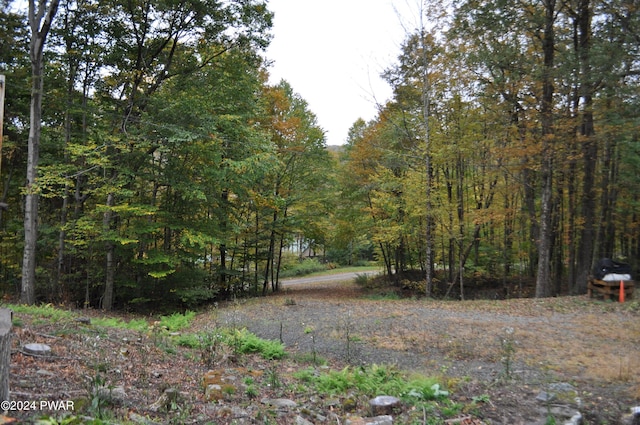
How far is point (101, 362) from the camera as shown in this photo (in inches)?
187

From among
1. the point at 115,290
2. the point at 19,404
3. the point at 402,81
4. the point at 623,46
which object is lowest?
the point at 115,290

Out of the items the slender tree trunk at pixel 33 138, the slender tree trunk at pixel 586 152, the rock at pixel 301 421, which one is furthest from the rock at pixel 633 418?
the slender tree trunk at pixel 33 138

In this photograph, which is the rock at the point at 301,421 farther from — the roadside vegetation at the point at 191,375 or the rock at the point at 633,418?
the rock at the point at 633,418

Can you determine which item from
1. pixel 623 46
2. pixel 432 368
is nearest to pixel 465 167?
pixel 623 46

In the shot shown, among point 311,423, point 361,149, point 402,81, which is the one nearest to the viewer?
point 311,423

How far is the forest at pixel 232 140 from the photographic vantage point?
36.8 ft

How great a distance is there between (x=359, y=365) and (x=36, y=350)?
14.3ft

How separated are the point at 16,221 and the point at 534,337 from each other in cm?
1617

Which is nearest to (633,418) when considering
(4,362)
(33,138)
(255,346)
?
(255,346)

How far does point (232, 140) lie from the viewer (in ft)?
43.4

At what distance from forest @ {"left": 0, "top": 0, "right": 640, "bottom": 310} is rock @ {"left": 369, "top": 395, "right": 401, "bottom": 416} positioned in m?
7.96

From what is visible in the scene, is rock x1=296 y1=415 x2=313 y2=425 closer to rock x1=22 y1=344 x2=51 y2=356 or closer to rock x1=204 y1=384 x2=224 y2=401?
rock x1=204 y1=384 x2=224 y2=401

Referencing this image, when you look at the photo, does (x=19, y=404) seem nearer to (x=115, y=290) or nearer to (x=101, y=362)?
(x=101, y=362)

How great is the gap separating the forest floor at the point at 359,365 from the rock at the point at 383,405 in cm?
15
